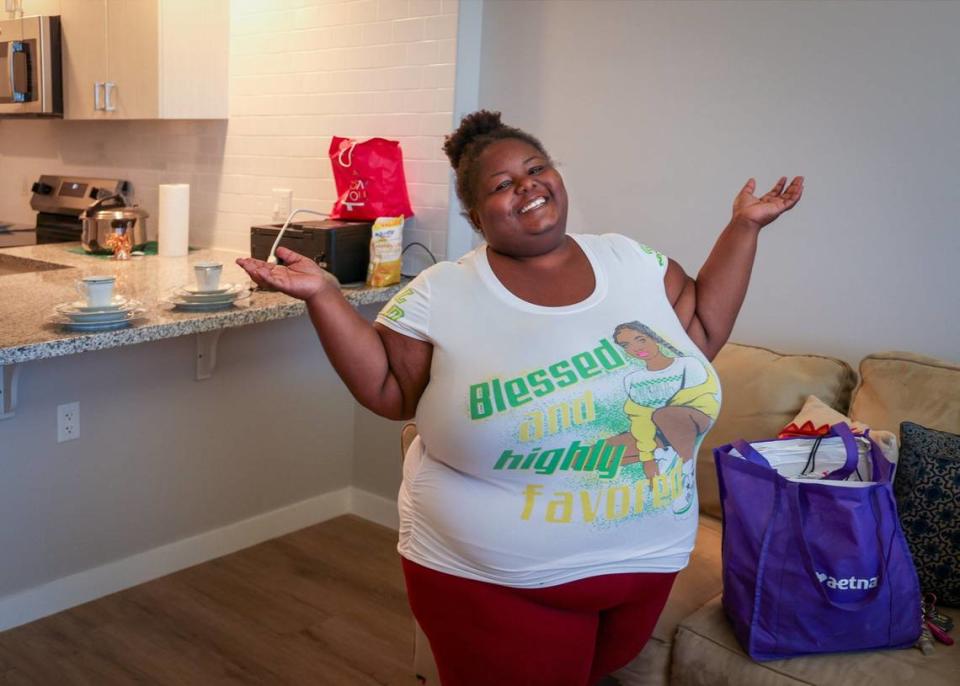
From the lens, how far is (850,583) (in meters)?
1.80

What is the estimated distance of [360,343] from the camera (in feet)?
5.16

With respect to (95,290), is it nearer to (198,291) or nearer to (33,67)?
(198,291)

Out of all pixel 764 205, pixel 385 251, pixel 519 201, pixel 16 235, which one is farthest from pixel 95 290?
pixel 16 235

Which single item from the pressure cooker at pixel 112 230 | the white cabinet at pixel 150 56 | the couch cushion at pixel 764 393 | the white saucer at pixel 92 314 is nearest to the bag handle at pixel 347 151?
the white cabinet at pixel 150 56

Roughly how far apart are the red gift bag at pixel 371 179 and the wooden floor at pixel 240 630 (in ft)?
3.87

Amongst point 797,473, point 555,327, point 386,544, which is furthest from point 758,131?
point 386,544

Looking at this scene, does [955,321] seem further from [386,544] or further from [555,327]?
[386,544]

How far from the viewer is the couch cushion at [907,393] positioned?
2.21 m

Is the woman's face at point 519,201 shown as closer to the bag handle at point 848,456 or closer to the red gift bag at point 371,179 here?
the bag handle at point 848,456

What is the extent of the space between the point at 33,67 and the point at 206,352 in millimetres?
1803

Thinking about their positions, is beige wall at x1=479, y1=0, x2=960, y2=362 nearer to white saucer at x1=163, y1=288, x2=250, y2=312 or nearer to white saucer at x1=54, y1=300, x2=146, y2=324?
white saucer at x1=163, y1=288, x2=250, y2=312

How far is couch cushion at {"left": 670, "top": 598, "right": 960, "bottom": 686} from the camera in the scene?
1.79 m

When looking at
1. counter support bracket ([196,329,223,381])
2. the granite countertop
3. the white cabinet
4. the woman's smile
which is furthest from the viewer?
the white cabinet

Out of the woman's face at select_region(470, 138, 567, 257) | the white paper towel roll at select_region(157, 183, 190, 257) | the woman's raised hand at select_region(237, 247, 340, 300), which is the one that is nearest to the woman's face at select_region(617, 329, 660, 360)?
the woman's face at select_region(470, 138, 567, 257)
